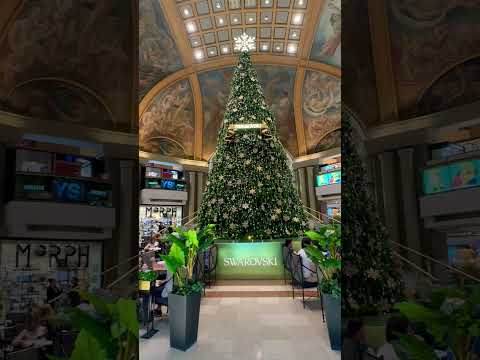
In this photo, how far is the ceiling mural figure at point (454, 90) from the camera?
165 cm

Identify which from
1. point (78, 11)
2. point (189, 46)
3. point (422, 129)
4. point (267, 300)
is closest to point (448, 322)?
point (422, 129)

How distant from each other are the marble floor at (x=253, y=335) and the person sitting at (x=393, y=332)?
1353 mm

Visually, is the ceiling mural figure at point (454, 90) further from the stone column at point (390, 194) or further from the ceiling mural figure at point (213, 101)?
the ceiling mural figure at point (213, 101)

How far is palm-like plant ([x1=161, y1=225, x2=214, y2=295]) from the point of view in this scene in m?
3.02

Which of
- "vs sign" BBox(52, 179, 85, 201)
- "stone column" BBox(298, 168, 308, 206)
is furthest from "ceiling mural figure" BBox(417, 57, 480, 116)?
"stone column" BBox(298, 168, 308, 206)

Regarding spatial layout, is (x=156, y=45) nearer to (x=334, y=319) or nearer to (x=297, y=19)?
(x=297, y=19)

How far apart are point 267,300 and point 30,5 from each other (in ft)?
15.3

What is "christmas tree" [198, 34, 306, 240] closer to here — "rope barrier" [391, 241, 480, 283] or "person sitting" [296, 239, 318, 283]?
"person sitting" [296, 239, 318, 283]

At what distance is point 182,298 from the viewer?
124 inches

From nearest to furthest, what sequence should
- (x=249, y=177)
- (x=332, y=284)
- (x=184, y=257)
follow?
(x=184, y=257)
(x=332, y=284)
(x=249, y=177)

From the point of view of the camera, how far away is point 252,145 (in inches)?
257

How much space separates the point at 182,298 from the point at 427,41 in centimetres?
332

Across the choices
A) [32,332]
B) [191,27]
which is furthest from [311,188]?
[32,332]

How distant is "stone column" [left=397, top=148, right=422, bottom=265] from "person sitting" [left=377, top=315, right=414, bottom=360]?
0.38 metres
